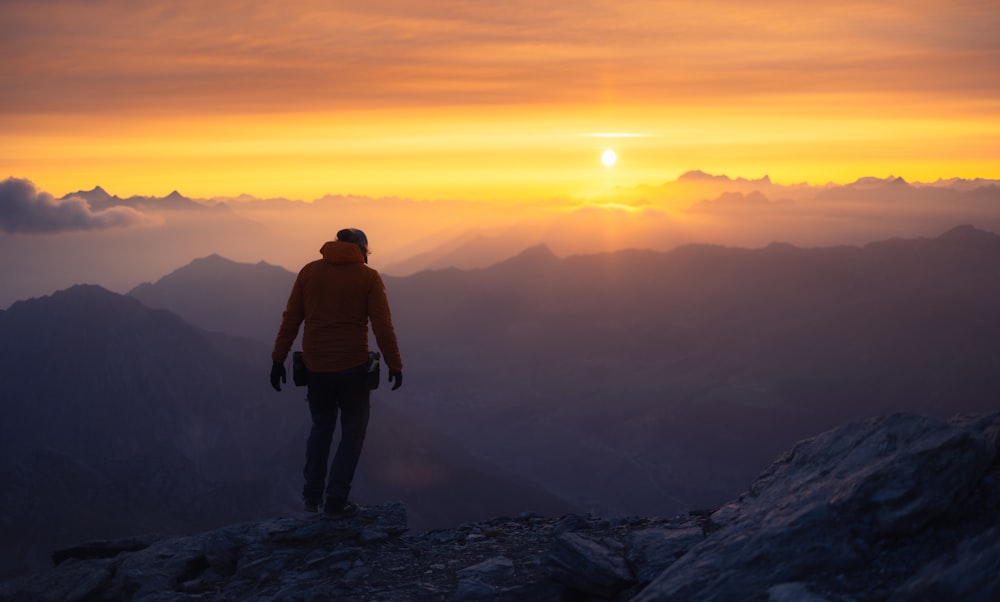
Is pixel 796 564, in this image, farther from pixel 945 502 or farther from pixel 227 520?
pixel 227 520

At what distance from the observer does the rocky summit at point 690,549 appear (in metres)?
8.20

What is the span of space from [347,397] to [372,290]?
166cm

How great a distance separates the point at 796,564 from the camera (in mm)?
8320

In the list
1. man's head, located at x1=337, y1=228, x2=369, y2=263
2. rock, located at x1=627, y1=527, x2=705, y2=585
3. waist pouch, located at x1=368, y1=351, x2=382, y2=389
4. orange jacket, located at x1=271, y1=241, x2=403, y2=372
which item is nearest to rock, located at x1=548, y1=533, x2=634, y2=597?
rock, located at x1=627, y1=527, x2=705, y2=585

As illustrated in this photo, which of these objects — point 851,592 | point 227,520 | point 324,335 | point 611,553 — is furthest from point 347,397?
point 227,520

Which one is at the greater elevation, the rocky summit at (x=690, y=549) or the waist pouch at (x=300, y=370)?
the waist pouch at (x=300, y=370)

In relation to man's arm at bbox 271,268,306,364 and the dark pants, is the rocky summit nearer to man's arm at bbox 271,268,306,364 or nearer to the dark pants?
the dark pants

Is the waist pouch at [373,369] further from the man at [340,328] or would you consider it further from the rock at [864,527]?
the rock at [864,527]

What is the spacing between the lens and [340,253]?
1242 cm

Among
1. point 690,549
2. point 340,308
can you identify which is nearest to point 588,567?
point 690,549

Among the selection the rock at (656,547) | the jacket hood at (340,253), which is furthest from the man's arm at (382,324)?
the rock at (656,547)

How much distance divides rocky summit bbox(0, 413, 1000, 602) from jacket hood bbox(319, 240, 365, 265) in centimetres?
432

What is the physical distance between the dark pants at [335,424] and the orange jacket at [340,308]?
0.22m

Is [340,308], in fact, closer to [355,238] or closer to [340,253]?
[340,253]
